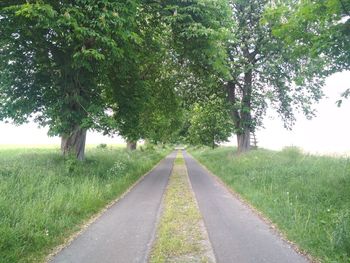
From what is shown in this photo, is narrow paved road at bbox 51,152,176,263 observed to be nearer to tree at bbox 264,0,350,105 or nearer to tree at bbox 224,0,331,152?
tree at bbox 264,0,350,105

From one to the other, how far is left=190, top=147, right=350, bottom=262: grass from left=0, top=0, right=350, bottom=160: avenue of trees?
3.26 metres

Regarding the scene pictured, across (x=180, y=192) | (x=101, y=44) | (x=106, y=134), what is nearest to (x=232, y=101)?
(x=106, y=134)

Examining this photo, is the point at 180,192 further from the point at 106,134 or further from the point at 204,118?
the point at 204,118

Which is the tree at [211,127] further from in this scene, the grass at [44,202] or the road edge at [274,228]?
the road edge at [274,228]

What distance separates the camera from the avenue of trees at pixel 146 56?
11.5m

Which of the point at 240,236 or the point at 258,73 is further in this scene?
the point at 258,73

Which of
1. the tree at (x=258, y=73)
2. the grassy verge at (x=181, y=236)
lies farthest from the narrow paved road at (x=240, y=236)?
the tree at (x=258, y=73)

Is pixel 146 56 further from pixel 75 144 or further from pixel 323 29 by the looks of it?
pixel 323 29

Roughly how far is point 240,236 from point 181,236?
1.37m

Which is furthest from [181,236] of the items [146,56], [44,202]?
[146,56]

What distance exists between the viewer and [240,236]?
814 centimetres

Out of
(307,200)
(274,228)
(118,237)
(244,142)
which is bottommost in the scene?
(118,237)

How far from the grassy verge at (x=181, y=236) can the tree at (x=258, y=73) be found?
1325cm

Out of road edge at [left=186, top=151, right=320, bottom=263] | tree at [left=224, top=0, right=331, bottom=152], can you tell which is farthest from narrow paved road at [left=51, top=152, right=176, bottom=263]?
tree at [left=224, top=0, right=331, bottom=152]
